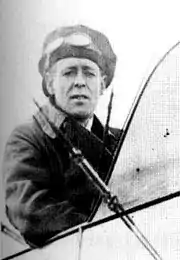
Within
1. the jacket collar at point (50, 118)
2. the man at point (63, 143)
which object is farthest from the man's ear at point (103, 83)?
the jacket collar at point (50, 118)

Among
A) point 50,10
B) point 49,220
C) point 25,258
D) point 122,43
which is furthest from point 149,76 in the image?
point 25,258

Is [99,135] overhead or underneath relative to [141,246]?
overhead

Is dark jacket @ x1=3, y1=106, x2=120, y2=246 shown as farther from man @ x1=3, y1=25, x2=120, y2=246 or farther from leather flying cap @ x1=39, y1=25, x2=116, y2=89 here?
leather flying cap @ x1=39, y1=25, x2=116, y2=89

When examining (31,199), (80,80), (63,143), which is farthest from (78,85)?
(31,199)

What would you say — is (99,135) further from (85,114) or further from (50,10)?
(50,10)

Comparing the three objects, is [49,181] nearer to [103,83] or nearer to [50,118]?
[50,118]

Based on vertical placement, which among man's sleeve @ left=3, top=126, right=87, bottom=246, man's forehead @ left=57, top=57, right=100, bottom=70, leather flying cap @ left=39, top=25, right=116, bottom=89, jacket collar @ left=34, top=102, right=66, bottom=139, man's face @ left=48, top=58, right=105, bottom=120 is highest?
leather flying cap @ left=39, top=25, right=116, bottom=89


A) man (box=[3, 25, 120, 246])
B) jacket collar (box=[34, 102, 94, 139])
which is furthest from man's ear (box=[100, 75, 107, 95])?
jacket collar (box=[34, 102, 94, 139])

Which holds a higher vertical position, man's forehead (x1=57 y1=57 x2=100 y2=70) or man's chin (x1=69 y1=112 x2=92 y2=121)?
man's forehead (x1=57 y1=57 x2=100 y2=70)
